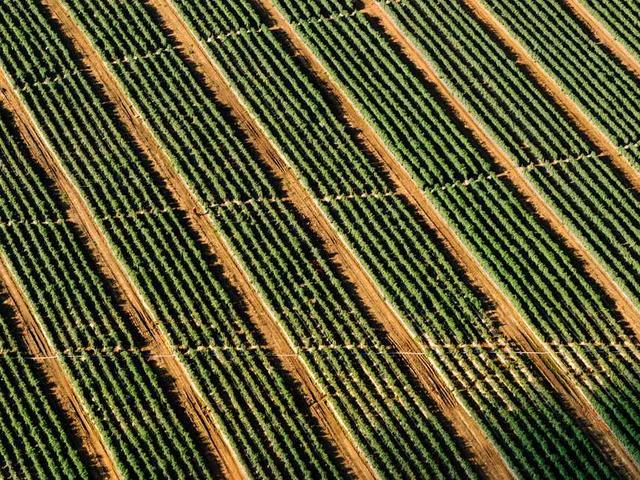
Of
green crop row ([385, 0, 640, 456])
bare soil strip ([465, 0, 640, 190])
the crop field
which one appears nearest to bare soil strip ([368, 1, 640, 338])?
the crop field

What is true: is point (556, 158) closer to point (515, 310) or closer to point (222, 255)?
point (515, 310)

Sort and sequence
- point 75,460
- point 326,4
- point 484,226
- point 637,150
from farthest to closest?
point 326,4 < point 637,150 < point 484,226 < point 75,460

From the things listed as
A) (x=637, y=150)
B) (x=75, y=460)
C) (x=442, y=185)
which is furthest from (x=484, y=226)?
(x=75, y=460)

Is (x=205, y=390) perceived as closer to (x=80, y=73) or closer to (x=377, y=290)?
(x=377, y=290)

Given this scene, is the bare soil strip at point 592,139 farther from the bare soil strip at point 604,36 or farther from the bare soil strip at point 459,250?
the bare soil strip at point 604,36

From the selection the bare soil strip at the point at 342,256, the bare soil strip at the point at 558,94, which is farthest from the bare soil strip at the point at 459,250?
the bare soil strip at the point at 558,94

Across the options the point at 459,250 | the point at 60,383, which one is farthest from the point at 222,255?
the point at 459,250
